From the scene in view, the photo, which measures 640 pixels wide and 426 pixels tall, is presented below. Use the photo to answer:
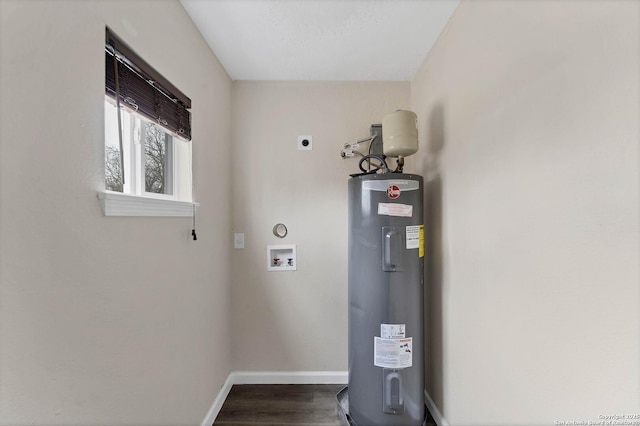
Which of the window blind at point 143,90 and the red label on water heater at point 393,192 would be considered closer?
the window blind at point 143,90

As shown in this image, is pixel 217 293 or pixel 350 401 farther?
pixel 217 293

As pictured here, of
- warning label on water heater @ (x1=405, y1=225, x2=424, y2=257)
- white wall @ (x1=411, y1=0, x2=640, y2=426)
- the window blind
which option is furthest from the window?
white wall @ (x1=411, y1=0, x2=640, y2=426)

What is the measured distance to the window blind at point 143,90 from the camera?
35.2 inches

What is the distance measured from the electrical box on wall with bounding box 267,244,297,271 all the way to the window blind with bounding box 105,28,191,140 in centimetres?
105

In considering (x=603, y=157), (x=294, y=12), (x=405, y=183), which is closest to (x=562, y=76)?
(x=603, y=157)

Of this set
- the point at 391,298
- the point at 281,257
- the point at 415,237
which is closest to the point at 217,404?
the point at 281,257

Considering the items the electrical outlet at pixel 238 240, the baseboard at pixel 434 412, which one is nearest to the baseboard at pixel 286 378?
the baseboard at pixel 434 412

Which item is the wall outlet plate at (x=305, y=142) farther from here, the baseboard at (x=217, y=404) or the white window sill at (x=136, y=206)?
the baseboard at (x=217, y=404)

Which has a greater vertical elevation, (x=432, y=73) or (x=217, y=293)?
(x=432, y=73)

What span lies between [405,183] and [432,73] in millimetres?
871

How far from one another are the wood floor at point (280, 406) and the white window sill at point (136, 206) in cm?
146

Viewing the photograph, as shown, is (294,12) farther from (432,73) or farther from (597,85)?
(597,85)

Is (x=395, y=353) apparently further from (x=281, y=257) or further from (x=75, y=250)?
(x=75, y=250)

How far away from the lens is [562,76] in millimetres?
779
